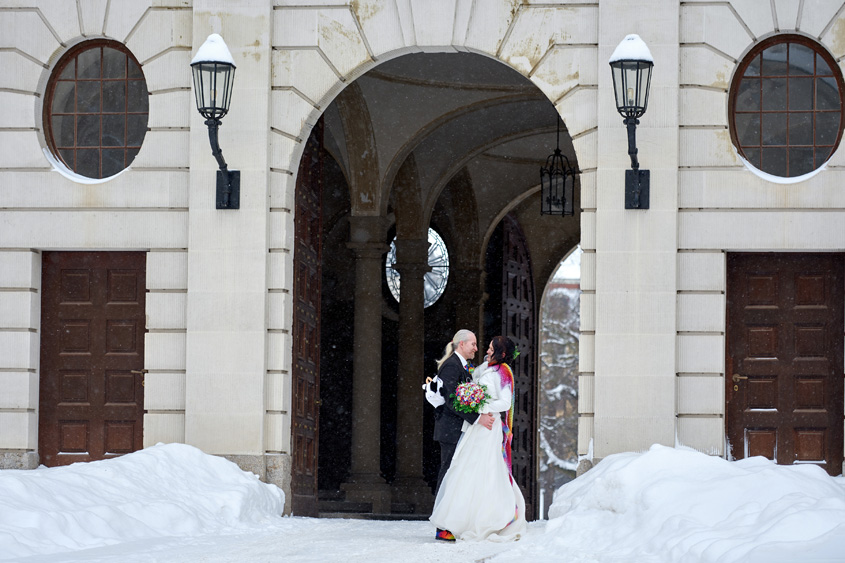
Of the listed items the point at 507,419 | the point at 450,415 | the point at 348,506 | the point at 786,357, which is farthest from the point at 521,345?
the point at 450,415

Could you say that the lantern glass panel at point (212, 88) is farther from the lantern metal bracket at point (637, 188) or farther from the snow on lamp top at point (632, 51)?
the lantern metal bracket at point (637, 188)

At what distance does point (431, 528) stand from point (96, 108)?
5498 millimetres

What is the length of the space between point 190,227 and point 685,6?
525 cm

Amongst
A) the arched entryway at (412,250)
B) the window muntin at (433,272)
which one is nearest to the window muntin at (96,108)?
the arched entryway at (412,250)

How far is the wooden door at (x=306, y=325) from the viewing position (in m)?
12.7

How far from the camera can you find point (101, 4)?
12.5m

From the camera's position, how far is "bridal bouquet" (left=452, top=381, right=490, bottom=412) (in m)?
9.58

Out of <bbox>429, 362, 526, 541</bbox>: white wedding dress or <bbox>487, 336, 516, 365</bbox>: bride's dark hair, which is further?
<bbox>487, 336, 516, 365</bbox>: bride's dark hair

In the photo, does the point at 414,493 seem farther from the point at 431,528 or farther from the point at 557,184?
the point at 431,528

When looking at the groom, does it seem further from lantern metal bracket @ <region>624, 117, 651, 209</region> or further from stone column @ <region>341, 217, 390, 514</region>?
stone column @ <region>341, 217, 390, 514</region>

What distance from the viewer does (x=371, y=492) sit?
61.9 feet

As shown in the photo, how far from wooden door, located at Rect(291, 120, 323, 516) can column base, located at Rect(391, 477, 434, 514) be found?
21.9 feet

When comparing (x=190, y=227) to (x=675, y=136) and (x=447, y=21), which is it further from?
(x=675, y=136)

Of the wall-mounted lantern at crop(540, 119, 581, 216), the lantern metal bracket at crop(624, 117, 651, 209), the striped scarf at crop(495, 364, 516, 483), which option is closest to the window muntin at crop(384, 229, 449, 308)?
the wall-mounted lantern at crop(540, 119, 581, 216)
